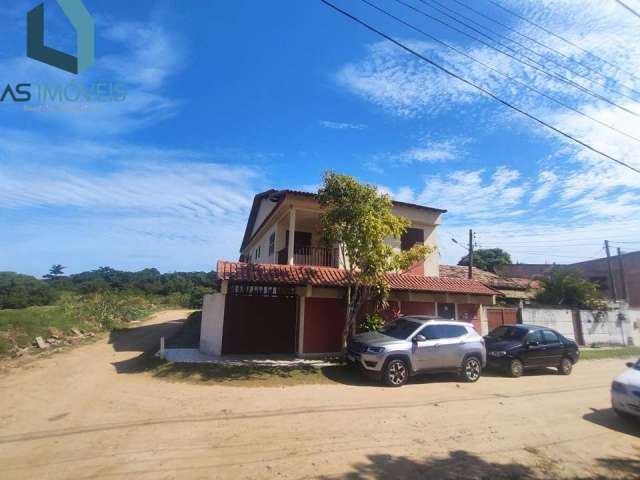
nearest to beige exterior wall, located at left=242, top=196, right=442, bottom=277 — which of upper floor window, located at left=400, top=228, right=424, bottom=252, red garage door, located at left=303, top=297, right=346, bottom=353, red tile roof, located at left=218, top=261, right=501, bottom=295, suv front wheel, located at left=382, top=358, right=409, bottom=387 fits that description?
upper floor window, located at left=400, top=228, right=424, bottom=252

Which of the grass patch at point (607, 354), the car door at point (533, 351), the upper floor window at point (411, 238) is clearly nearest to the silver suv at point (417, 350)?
the car door at point (533, 351)

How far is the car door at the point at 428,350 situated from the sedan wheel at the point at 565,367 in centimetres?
526

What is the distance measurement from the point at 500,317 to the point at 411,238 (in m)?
6.19

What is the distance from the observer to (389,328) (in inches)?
440

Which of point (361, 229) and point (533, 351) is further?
point (533, 351)

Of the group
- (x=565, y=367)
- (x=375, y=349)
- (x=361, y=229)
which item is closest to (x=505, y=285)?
(x=565, y=367)

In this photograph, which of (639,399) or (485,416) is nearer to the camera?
(639,399)

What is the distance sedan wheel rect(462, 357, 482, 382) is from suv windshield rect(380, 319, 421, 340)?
1.86 m

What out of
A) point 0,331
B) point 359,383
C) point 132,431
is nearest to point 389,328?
point 359,383

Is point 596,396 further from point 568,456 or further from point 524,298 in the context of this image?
point 524,298

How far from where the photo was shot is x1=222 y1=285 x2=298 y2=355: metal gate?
1295 cm

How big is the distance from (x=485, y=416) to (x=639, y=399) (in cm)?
261

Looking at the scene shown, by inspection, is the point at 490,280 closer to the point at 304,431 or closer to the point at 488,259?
the point at 304,431

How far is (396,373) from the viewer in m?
9.67
